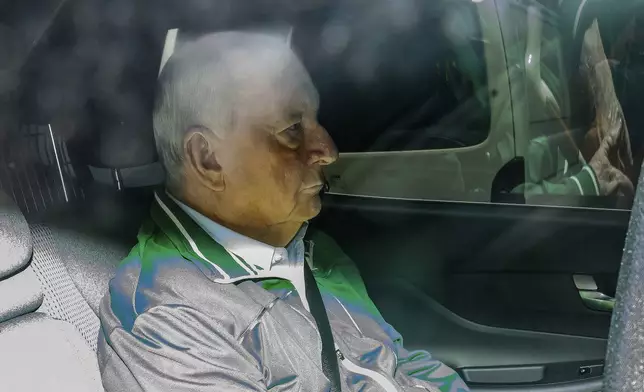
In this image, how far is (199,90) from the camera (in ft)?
4.54

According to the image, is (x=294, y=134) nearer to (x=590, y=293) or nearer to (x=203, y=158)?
(x=203, y=158)

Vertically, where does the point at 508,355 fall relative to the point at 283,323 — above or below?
below

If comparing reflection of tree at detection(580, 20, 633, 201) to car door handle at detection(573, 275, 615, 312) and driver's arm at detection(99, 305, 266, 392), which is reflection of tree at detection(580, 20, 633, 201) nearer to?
car door handle at detection(573, 275, 615, 312)

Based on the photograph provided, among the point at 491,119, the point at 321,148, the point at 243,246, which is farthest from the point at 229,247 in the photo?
the point at 491,119

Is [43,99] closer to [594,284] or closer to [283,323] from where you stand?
[283,323]

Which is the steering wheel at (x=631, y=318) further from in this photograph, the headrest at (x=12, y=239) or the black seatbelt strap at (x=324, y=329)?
the headrest at (x=12, y=239)

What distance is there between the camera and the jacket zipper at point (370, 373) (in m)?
1.54

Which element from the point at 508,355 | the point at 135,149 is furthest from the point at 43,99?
the point at 508,355

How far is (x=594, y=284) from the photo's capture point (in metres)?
1.85

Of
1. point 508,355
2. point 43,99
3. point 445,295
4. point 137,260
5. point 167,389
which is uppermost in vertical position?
point 43,99

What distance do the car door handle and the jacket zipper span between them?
54cm

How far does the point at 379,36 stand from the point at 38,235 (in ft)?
2.55

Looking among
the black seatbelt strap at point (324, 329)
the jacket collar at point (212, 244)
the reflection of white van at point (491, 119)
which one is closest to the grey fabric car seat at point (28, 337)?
the jacket collar at point (212, 244)

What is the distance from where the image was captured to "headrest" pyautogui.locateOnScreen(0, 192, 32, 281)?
1324 millimetres
